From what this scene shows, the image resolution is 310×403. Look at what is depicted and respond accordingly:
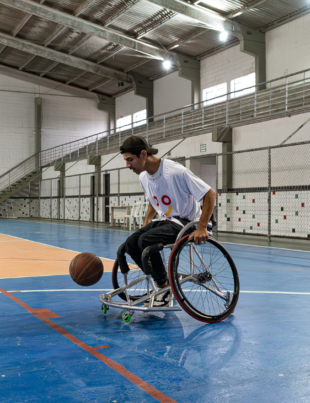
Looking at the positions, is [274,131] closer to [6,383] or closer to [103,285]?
[103,285]

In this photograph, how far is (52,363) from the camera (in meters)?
2.85

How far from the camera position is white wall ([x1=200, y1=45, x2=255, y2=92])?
2079cm

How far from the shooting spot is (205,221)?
3.82 metres

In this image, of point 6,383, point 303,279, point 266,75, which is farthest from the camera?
point 266,75

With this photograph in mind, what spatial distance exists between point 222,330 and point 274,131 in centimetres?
1212

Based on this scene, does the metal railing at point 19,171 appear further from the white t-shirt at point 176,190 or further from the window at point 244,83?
the white t-shirt at point 176,190

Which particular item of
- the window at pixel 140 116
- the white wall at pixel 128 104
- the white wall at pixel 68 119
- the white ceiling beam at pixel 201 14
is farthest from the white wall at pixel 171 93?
the white wall at pixel 68 119

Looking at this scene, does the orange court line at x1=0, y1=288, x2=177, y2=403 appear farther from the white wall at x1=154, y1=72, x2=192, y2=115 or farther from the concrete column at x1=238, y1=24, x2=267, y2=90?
the white wall at x1=154, y1=72, x2=192, y2=115

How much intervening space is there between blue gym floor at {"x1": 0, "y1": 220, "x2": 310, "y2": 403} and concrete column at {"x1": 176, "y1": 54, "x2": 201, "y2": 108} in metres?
19.9

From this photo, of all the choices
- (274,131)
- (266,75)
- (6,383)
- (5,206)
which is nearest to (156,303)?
(6,383)

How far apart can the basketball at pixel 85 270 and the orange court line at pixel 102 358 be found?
0.40 m

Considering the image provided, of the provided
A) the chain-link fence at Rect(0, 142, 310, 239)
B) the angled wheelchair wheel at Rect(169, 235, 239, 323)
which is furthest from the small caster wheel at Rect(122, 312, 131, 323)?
the chain-link fence at Rect(0, 142, 310, 239)

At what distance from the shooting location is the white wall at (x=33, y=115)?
3098 centimetres

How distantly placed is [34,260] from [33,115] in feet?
83.5
